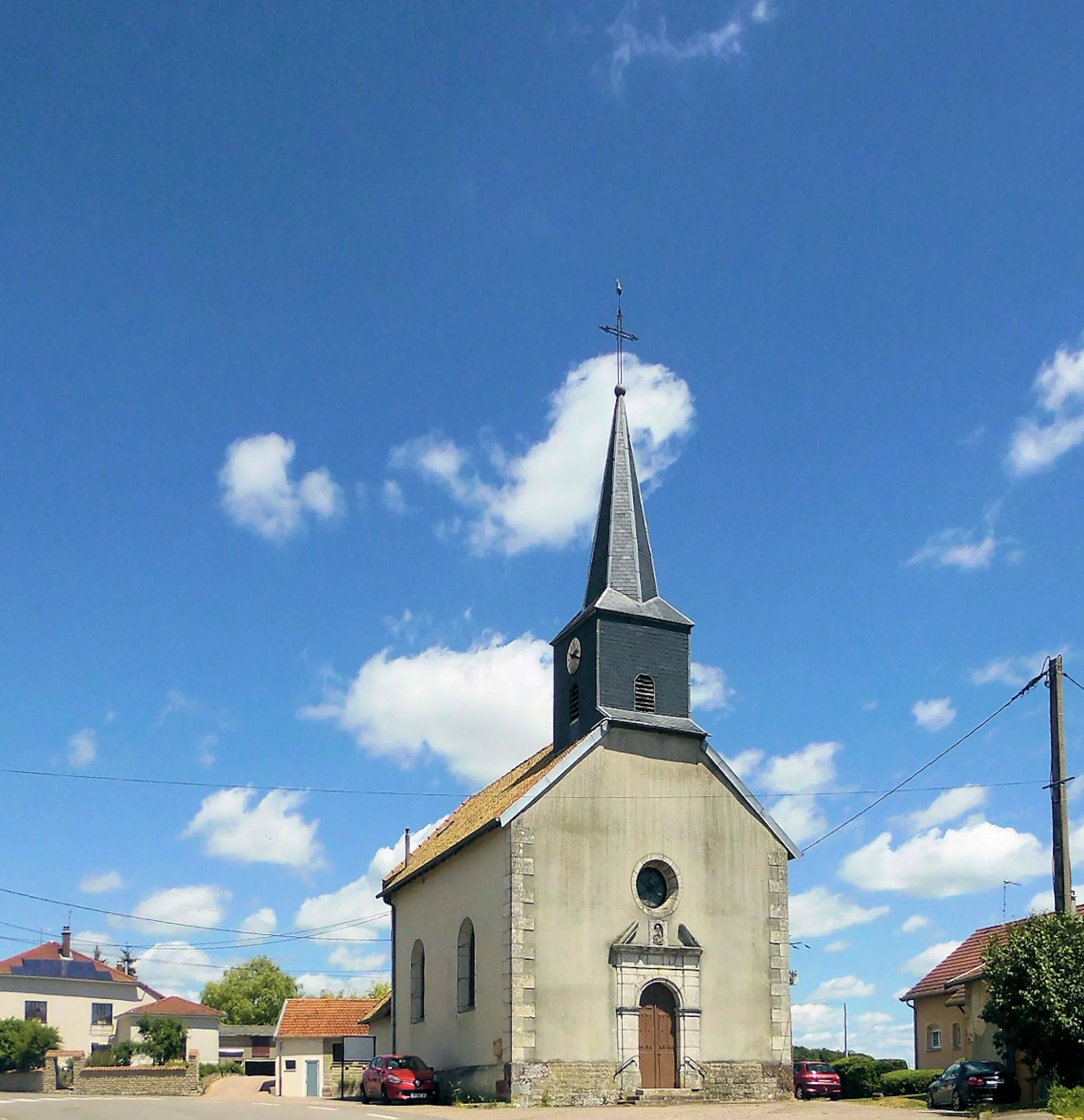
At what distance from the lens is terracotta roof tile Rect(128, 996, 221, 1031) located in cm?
7362

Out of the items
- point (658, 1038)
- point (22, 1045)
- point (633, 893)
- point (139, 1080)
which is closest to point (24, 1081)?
point (22, 1045)

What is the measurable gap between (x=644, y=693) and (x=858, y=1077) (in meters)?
14.6

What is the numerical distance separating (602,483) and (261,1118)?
20.0 meters

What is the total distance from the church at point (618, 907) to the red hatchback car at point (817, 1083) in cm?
732

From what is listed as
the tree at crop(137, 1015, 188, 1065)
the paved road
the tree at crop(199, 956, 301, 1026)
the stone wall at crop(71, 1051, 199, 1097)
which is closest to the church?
the paved road

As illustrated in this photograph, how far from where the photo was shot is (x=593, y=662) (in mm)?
31953

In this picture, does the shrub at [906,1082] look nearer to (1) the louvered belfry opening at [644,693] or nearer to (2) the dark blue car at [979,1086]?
(2) the dark blue car at [979,1086]

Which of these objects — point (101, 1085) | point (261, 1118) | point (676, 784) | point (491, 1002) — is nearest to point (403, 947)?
point (491, 1002)

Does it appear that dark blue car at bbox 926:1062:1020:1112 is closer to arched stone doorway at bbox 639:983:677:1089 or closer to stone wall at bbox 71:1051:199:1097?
arched stone doorway at bbox 639:983:677:1089

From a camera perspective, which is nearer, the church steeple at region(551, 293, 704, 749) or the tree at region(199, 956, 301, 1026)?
the church steeple at region(551, 293, 704, 749)

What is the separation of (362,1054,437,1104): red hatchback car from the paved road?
0.48 meters

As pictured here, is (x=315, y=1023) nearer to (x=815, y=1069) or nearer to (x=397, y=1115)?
(x=815, y=1069)

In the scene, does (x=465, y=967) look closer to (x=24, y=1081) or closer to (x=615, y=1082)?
(x=615, y=1082)

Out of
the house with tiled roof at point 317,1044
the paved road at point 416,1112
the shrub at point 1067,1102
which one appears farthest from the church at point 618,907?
the house with tiled roof at point 317,1044
